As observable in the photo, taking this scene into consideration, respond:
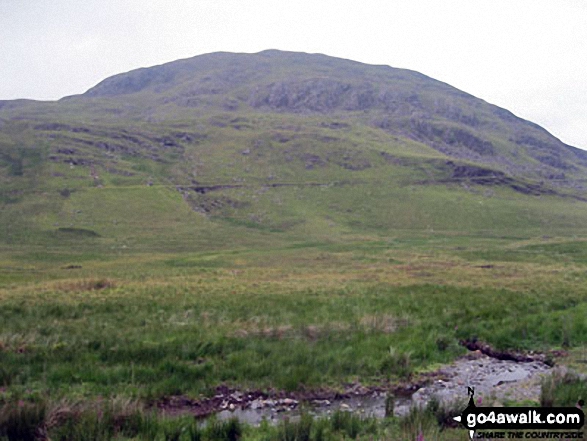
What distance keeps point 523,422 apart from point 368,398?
4.53 metres

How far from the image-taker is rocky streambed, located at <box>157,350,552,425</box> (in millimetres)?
11992

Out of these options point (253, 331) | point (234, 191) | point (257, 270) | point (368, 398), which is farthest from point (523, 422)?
point (234, 191)

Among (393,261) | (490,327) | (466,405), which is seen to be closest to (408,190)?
(393,261)

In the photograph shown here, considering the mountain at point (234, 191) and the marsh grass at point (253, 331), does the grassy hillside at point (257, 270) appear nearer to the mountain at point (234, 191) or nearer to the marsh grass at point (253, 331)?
the marsh grass at point (253, 331)

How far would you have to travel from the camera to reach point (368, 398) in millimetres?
13094

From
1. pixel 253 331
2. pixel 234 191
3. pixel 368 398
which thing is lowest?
pixel 368 398

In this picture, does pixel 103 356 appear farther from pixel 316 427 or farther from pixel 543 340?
pixel 543 340

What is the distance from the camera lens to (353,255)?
64.2 m

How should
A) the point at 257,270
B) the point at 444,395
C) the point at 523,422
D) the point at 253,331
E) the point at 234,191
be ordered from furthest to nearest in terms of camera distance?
the point at 234,191, the point at 257,270, the point at 253,331, the point at 444,395, the point at 523,422

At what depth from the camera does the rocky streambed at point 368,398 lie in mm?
11992

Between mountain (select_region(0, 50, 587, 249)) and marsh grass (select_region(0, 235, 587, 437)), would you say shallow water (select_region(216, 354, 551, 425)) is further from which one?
mountain (select_region(0, 50, 587, 249))

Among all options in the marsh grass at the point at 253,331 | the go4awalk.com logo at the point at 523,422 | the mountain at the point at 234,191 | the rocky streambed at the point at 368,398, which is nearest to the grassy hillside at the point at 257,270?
the marsh grass at the point at 253,331

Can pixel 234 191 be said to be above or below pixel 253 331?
above

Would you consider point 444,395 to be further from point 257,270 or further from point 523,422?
point 257,270
